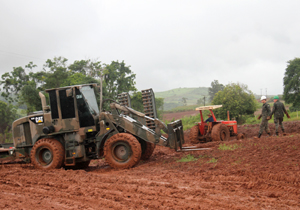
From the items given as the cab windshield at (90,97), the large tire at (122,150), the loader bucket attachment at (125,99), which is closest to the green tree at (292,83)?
the loader bucket attachment at (125,99)

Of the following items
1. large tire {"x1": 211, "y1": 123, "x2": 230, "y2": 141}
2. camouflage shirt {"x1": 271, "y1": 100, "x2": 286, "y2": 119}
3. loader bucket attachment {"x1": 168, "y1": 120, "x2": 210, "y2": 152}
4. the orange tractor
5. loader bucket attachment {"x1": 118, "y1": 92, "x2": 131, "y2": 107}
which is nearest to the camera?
loader bucket attachment {"x1": 168, "y1": 120, "x2": 210, "y2": 152}

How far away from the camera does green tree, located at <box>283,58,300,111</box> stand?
3347 centimetres

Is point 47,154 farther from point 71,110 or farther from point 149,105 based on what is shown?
point 149,105

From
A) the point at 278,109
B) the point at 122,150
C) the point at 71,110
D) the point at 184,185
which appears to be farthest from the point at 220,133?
the point at 184,185

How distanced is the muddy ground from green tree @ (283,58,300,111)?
27718 mm

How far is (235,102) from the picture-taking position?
2698 cm

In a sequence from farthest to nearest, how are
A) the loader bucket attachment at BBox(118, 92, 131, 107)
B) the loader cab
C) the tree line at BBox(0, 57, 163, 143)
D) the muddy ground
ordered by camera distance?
the tree line at BBox(0, 57, 163, 143), the loader bucket attachment at BBox(118, 92, 131, 107), the loader cab, the muddy ground

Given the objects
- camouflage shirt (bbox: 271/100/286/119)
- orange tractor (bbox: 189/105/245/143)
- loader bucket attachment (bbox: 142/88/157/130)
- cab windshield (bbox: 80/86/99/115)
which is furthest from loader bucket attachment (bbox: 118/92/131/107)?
camouflage shirt (bbox: 271/100/286/119)

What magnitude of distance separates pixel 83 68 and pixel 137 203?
35669 millimetres

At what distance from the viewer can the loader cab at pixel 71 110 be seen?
9492 millimetres

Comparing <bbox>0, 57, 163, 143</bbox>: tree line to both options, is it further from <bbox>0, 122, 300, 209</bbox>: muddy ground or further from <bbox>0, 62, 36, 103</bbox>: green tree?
<bbox>0, 122, 300, 209</bbox>: muddy ground

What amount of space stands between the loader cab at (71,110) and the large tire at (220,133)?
5.65 metres

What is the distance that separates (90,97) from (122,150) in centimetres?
227

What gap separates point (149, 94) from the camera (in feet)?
36.7
